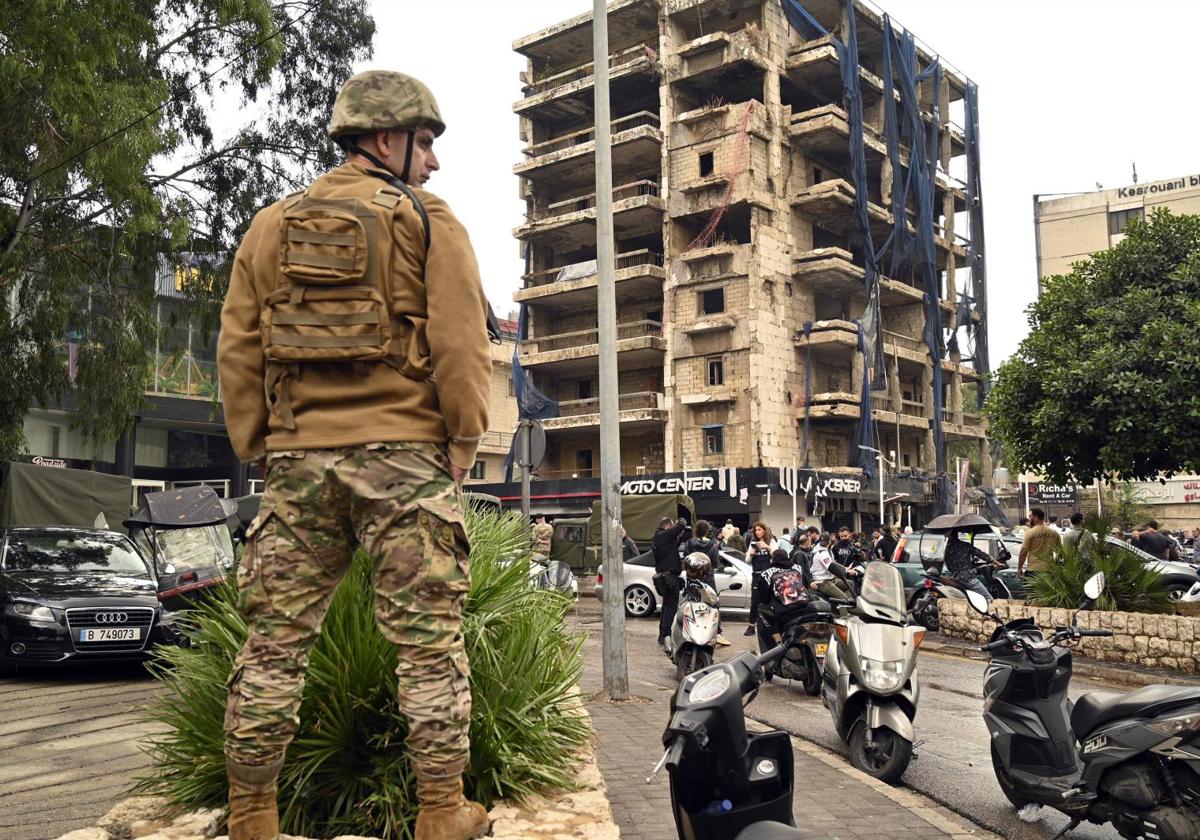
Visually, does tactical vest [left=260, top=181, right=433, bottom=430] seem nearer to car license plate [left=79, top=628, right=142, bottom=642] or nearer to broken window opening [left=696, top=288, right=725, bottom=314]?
car license plate [left=79, top=628, right=142, bottom=642]

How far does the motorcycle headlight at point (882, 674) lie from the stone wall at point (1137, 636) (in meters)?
4.39

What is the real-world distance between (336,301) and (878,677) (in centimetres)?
462

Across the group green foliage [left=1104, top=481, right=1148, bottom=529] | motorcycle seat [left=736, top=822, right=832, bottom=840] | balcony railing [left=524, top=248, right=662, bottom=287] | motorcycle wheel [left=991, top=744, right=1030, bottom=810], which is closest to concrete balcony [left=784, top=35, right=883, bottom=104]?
balcony railing [left=524, top=248, right=662, bottom=287]

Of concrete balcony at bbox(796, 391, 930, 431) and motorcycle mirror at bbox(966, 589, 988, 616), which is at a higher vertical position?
concrete balcony at bbox(796, 391, 930, 431)

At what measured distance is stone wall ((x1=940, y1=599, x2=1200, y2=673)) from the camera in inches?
426

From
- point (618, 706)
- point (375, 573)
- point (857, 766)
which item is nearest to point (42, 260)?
point (618, 706)

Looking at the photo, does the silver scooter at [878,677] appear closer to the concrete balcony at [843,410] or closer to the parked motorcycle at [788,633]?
the parked motorcycle at [788,633]

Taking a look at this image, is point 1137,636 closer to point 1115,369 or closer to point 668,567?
point 1115,369

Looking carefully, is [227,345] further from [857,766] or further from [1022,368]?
[1022,368]

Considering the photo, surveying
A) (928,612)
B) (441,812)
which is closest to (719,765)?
(441,812)

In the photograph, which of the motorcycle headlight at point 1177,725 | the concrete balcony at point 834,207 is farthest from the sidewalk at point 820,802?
the concrete balcony at point 834,207

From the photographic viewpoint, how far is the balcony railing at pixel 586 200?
1655 inches

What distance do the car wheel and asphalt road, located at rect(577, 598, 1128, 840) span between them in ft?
Result: 14.3

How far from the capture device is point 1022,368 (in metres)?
16.3
